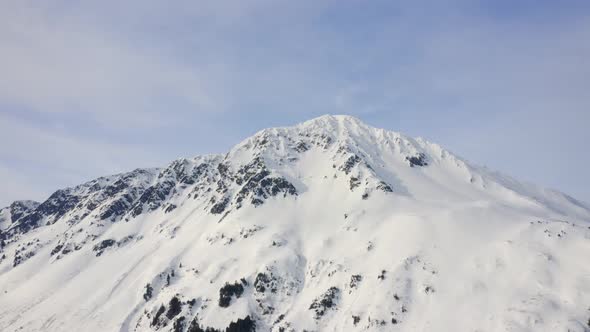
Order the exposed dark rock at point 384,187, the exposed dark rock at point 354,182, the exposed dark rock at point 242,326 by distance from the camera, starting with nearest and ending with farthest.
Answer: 1. the exposed dark rock at point 242,326
2. the exposed dark rock at point 384,187
3. the exposed dark rock at point 354,182

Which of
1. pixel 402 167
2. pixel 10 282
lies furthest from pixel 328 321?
pixel 10 282

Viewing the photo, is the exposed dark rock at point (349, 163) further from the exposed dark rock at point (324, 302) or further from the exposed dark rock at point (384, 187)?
the exposed dark rock at point (324, 302)

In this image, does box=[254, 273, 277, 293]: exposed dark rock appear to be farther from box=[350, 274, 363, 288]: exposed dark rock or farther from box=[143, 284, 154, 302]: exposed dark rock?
box=[143, 284, 154, 302]: exposed dark rock

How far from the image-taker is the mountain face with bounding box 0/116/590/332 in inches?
3965

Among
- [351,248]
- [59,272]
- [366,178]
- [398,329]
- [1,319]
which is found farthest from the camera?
[59,272]

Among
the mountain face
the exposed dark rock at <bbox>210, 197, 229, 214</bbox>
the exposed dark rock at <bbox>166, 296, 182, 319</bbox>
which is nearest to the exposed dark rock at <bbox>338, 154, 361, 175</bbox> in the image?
the mountain face

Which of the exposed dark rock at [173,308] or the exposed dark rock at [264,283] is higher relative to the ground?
the exposed dark rock at [264,283]

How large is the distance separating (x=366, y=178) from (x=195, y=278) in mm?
74627

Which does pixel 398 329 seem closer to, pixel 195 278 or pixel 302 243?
pixel 302 243

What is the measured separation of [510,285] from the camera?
332 ft

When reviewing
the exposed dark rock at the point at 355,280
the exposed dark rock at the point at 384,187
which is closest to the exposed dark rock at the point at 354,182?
the exposed dark rock at the point at 384,187

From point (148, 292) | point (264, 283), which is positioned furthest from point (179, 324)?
point (148, 292)

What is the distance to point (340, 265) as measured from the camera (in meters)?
128

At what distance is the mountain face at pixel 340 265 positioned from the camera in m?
101
